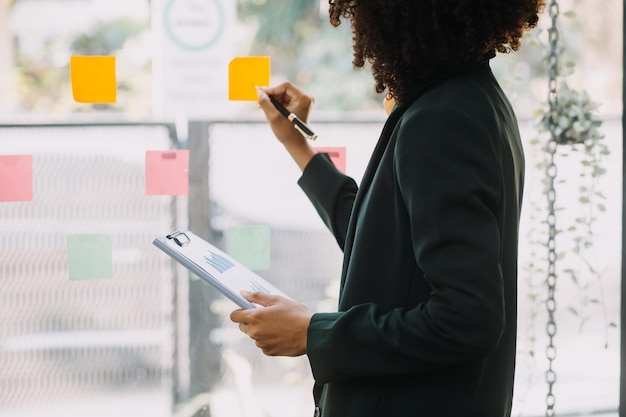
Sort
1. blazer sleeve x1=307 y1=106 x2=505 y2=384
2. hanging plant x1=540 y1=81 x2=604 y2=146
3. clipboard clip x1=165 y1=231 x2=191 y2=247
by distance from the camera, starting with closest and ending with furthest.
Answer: blazer sleeve x1=307 y1=106 x2=505 y2=384, clipboard clip x1=165 y1=231 x2=191 y2=247, hanging plant x1=540 y1=81 x2=604 y2=146

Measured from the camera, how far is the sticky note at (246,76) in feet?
5.38

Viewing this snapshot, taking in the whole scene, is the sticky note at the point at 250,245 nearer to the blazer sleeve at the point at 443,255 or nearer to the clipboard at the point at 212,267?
the clipboard at the point at 212,267

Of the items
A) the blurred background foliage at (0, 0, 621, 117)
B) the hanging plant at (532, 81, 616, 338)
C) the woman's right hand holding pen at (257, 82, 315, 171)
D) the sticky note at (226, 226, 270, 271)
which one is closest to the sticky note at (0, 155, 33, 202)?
the blurred background foliage at (0, 0, 621, 117)

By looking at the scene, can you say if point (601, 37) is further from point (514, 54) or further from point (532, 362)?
point (532, 362)

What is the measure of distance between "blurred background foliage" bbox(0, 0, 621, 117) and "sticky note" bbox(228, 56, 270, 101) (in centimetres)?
2

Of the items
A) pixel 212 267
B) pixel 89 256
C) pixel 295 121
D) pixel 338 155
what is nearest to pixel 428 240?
pixel 212 267

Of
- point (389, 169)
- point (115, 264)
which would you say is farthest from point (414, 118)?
point (115, 264)

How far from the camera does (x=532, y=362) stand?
185 centimetres

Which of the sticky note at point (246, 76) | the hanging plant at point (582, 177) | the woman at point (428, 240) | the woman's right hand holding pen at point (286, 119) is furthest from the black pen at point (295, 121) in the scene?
the hanging plant at point (582, 177)

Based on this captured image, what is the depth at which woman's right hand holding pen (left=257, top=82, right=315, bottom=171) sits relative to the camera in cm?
139

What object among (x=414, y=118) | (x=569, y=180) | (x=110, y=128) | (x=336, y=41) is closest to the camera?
(x=414, y=118)

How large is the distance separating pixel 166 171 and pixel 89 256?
0.25 meters

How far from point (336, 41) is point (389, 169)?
2.86ft

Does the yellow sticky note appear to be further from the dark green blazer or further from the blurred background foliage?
the dark green blazer
